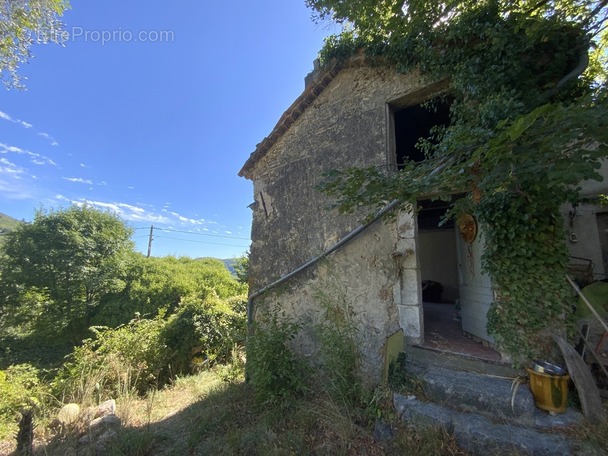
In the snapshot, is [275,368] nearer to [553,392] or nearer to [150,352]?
A: [553,392]

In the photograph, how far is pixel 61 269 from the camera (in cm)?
1383

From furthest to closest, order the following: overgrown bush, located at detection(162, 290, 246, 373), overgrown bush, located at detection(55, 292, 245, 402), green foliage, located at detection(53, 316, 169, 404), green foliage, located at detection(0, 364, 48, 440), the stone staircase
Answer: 1. overgrown bush, located at detection(162, 290, 246, 373)
2. overgrown bush, located at detection(55, 292, 245, 402)
3. green foliage, located at detection(53, 316, 169, 404)
4. green foliage, located at detection(0, 364, 48, 440)
5. the stone staircase

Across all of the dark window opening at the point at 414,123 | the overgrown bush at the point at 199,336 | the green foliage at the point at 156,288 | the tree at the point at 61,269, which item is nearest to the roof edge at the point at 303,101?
the dark window opening at the point at 414,123

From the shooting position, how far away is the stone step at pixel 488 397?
98.3 inches

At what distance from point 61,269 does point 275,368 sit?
15770mm

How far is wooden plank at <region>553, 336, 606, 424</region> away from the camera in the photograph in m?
2.37

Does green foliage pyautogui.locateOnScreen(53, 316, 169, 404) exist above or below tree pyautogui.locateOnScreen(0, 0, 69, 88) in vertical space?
below

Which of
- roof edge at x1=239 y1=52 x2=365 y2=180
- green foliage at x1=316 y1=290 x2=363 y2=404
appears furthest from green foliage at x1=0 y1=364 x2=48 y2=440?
roof edge at x1=239 y1=52 x2=365 y2=180

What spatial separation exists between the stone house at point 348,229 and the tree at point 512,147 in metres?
0.60

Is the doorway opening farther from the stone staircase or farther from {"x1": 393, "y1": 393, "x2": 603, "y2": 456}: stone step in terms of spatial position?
{"x1": 393, "y1": 393, "x2": 603, "y2": 456}: stone step

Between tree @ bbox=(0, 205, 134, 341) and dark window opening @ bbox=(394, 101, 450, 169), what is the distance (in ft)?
54.4

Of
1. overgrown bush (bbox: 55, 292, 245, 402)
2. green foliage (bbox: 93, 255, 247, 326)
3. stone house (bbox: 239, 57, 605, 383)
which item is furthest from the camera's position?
green foliage (bbox: 93, 255, 247, 326)

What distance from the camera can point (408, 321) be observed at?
3.66 metres

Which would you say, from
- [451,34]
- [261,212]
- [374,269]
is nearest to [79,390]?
[261,212]
